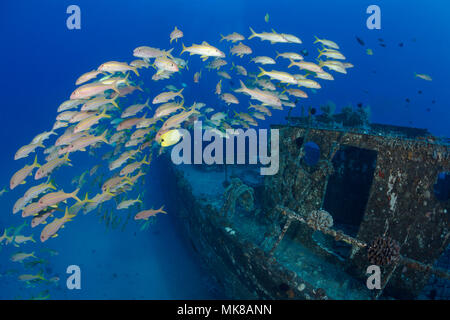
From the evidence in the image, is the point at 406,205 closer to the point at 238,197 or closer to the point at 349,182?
the point at 238,197

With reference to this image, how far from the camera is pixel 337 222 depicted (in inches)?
231

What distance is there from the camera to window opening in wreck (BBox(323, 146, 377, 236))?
6.00 m

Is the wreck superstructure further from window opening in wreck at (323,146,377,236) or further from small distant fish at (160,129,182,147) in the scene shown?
small distant fish at (160,129,182,147)

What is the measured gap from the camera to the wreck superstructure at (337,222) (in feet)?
10.6

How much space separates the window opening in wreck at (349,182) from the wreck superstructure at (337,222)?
0.02 metres

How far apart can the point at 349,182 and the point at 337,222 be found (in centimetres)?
124

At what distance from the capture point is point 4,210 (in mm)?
16734

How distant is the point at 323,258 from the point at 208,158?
268 inches

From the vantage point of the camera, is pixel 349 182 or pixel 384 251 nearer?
pixel 384 251

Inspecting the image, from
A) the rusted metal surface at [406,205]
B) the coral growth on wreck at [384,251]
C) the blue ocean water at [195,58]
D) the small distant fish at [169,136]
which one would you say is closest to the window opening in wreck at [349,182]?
the rusted metal surface at [406,205]

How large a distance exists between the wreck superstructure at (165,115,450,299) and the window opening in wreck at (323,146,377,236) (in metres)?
0.02

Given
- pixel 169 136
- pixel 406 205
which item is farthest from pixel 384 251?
pixel 169 136

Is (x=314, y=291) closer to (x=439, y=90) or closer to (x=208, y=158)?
(x=208, y=158)

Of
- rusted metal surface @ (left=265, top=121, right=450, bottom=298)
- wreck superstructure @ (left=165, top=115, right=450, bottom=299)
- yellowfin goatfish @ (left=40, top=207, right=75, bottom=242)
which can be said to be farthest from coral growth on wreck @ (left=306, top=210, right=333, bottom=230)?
yellowfin goatfish @ (left=40, top=207, right=75, bottom=242)
